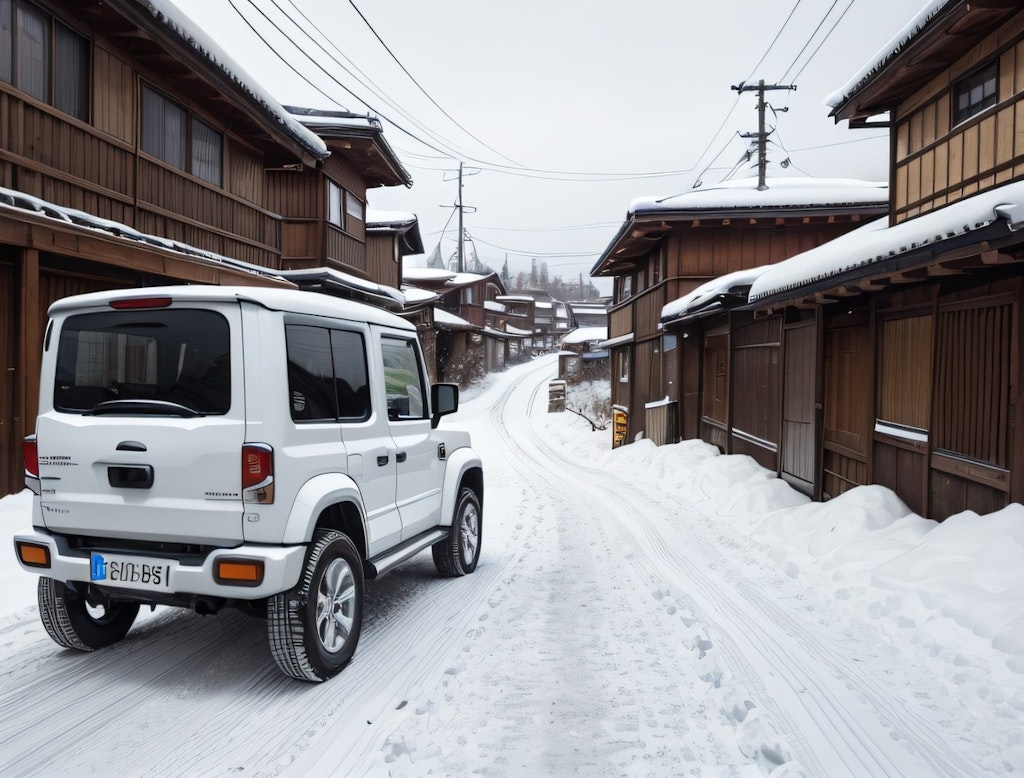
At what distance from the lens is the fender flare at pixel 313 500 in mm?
3596

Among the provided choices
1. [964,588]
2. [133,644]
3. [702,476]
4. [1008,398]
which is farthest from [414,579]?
[702,476]

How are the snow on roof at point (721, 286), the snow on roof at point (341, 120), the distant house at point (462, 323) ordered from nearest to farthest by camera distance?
the snow on roof at point (721, 286)
the snow on roof at point (341, 120)
the distant house at point (462, 323)

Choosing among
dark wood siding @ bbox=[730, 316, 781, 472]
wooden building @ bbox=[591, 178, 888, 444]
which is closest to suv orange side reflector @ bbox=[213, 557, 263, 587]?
dark wood siding @ bbox=[730, 316, 781, 472]

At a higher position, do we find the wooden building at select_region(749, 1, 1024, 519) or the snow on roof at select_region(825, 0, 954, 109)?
the snow on roof at select_region(825, 0, 954, 109)

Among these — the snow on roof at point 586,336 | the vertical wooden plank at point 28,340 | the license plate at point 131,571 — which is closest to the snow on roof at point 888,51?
the license plate at point 131,571

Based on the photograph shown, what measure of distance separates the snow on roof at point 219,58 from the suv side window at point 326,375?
7806 mm

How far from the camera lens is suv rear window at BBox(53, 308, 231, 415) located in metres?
3.61

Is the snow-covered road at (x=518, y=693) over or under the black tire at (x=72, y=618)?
under

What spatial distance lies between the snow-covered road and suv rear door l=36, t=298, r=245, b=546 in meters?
0.95

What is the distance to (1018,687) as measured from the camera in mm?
3764

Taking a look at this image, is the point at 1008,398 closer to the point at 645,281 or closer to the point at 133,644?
the point at 133,644

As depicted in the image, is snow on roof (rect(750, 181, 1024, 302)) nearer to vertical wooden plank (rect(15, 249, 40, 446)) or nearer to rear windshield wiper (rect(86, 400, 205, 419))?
rear windshield wiper (rect(86, 400, 205, 419))

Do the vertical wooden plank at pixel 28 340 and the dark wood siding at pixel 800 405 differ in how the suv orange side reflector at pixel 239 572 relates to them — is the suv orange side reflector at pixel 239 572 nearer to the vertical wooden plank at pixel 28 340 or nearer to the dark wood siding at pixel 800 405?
the vertical wooden plank at pixel 28 340

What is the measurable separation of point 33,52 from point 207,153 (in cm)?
436
